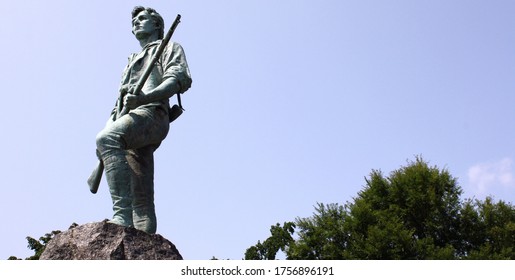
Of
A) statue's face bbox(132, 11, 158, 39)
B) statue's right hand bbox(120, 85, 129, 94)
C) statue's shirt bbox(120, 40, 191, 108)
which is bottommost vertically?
statue's right hand bbox(120, 85, 129, 94)

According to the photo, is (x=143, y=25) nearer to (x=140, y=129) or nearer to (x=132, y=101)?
(x=132, y=101)

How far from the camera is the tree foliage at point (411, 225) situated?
2538 cm

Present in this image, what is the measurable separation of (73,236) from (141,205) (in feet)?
3.69

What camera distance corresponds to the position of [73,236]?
A: 6.98 m

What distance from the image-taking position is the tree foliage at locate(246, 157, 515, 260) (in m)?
25.4

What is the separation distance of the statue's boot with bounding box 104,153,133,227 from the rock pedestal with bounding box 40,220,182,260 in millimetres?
449

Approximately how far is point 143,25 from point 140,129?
6.02ft

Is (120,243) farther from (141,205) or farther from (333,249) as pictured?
(333,249)

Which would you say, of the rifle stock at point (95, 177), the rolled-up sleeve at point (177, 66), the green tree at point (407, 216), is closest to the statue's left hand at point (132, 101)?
the rolled-up sleeve at point (177, 66)

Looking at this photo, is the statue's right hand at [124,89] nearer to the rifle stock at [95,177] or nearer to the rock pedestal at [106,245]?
the rifle stock at [95,177]

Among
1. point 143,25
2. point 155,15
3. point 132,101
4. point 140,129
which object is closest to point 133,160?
point 140,129

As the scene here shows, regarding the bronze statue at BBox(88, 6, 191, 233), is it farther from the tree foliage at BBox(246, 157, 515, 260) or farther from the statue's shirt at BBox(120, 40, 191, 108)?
the tree foliage at BBox(246, 157, 515, 260)

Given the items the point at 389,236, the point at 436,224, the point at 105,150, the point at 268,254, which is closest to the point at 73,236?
the point at 105,150

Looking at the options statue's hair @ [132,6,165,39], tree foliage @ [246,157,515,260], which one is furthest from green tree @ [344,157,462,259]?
statue's hair @ [132,6,165,39]
